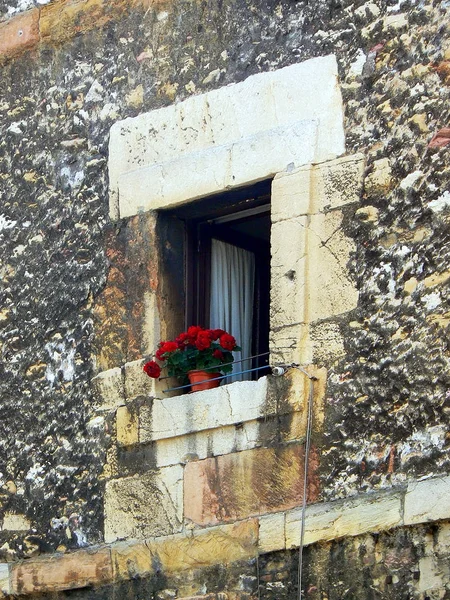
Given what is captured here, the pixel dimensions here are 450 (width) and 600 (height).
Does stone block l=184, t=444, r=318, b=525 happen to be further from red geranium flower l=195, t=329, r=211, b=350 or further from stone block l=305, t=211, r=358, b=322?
stone block l=305, t=211, r=358, b=322

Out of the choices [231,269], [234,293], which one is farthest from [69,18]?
[234,293]

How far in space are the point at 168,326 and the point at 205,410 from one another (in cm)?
61

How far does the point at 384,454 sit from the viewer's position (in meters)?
7.50

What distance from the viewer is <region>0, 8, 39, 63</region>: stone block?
939cm

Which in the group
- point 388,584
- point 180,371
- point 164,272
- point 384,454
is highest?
point 164,272

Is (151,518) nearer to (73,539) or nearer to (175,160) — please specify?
(73,539)

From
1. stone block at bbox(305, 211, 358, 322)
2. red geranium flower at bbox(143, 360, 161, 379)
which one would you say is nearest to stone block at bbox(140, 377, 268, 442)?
red geranium flower at bbox(143, 360, 161, 379)

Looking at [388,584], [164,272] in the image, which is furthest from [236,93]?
[388,584]

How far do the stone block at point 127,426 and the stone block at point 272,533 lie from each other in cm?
87

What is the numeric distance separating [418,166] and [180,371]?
59.9 inches

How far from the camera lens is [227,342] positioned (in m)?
8.23

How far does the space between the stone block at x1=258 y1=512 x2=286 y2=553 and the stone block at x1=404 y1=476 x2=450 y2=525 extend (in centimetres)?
64

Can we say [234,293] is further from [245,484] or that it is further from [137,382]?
[245,484]

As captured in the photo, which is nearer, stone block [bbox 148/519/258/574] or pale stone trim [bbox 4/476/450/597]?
pale stone trim [bbox 4/476/450/597]
